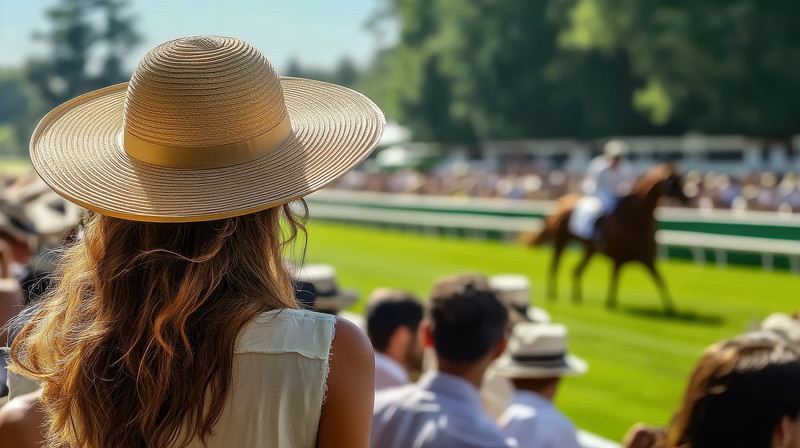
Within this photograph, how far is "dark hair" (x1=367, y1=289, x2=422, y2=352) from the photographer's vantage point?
14.4 ft

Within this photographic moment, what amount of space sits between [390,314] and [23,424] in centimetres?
254

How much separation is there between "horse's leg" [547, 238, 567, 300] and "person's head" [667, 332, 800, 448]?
10.5m

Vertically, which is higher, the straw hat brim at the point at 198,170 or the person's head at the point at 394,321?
the straw hat brim at the point at 198,170

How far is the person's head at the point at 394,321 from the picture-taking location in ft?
14.5

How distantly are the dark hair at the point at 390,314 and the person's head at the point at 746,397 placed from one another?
2.20 meters

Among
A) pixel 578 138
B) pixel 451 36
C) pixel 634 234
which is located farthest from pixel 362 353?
pixel 451 36

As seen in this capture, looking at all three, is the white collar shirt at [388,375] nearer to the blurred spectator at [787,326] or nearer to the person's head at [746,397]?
the blurred spectator at [787,326]

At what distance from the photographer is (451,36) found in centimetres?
5738

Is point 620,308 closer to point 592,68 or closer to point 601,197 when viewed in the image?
point 601,197

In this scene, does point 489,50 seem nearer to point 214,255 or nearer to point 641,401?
point 641,401

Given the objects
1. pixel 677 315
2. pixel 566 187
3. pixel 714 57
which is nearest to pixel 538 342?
pixel 677 315

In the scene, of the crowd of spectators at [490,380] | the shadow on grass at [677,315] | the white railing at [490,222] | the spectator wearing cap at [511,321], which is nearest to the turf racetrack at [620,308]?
the shadow on grass at [677,315]

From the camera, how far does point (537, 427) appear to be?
3447 millimetres

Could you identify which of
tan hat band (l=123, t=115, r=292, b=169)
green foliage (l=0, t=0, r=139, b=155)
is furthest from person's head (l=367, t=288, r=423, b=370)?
green foliage (l=0, t=0, r=139, b=155)
